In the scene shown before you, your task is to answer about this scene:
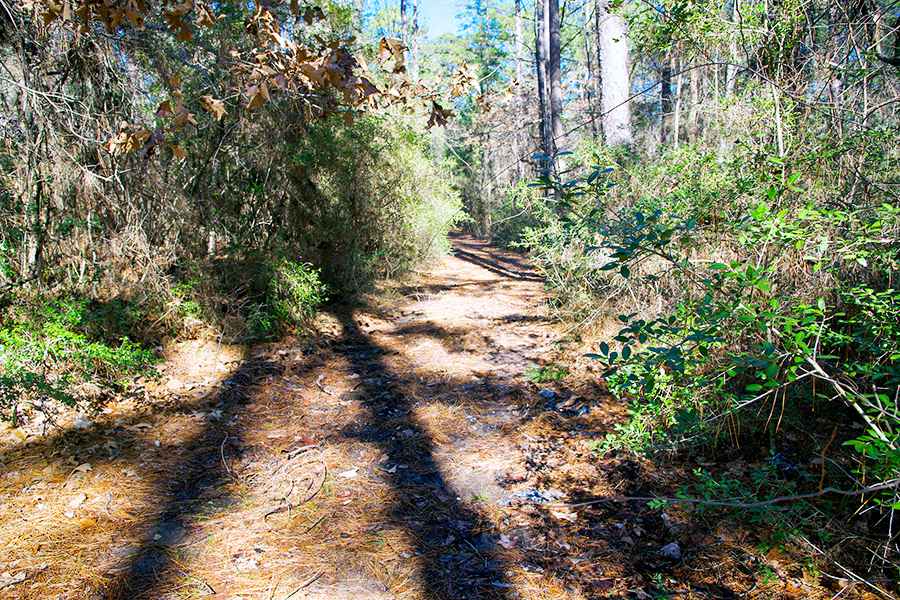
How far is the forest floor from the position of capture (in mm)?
2471

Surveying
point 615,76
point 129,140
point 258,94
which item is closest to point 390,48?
point 258,94

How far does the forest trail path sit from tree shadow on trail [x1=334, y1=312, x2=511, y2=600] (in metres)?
0.01

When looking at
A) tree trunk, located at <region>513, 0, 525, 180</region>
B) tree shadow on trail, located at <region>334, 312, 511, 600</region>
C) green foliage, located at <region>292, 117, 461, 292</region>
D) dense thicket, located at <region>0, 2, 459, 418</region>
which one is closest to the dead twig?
tree shadow on trail, located at <region>334, 312, 511, 600</region>

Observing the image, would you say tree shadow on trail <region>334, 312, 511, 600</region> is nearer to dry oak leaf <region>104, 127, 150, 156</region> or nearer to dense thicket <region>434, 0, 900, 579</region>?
dense thicket <region>434, 0, 900, 579</region>

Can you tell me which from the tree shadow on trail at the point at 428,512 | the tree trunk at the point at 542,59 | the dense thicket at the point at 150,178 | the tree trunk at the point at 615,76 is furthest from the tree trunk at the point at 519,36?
the tree shadow on trail at the point at 428,512

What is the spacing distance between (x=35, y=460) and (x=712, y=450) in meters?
4.40

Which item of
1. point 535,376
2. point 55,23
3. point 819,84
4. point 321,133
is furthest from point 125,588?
point 321,133

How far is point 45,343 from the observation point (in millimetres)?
3982

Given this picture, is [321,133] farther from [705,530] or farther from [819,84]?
[705,530]

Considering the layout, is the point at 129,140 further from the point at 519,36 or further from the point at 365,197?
the point at 519,36

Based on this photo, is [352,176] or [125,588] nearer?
[125,588]

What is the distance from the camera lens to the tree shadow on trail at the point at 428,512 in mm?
2518

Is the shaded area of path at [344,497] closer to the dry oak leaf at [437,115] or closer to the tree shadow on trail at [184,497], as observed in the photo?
the tree shadow on trail at [184,497]

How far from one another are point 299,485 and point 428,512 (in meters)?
0.88
